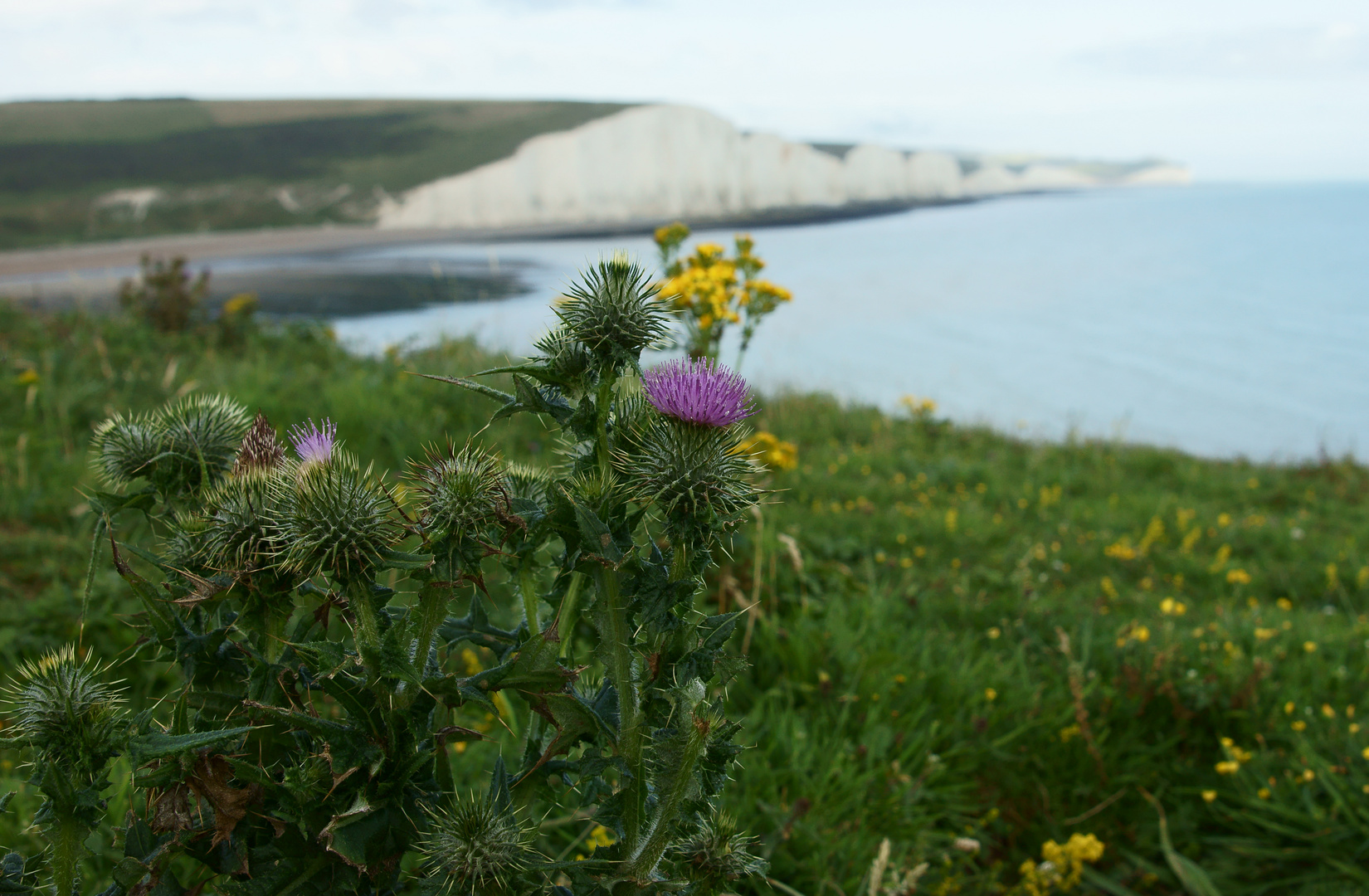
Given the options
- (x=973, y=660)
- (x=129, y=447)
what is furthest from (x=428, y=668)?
(x=973, y=660)

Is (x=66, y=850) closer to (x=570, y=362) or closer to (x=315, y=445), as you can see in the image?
(x=315, y=445)

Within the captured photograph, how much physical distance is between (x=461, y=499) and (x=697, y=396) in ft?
1.36

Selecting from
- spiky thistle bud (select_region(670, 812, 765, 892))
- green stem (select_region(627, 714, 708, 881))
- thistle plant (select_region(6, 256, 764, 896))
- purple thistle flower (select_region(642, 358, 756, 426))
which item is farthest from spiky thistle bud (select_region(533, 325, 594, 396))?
spiky thistle bud (select_region(670, 812, 765, 892))

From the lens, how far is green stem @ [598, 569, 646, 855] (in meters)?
1.32

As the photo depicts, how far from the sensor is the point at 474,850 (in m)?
A: 1.19

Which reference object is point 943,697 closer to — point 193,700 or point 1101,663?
point 1101,663

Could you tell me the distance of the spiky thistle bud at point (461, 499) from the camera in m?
1.31

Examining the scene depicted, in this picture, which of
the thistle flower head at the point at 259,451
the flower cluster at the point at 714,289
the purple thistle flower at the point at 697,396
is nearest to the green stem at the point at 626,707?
the purple thistle flower at the point at 697,396

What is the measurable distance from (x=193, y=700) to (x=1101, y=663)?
3.92 meters

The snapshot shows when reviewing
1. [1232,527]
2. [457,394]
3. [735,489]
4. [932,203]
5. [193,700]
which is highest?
[932,203]

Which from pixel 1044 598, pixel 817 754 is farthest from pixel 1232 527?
pixel 817 754

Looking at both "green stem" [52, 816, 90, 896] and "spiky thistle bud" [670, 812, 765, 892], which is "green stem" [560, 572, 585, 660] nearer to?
"spiky thistle bud" [670, 812, 765, 892]

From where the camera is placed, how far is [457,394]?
689cm

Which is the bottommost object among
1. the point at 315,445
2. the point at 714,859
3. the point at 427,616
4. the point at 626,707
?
the point at 714,859
